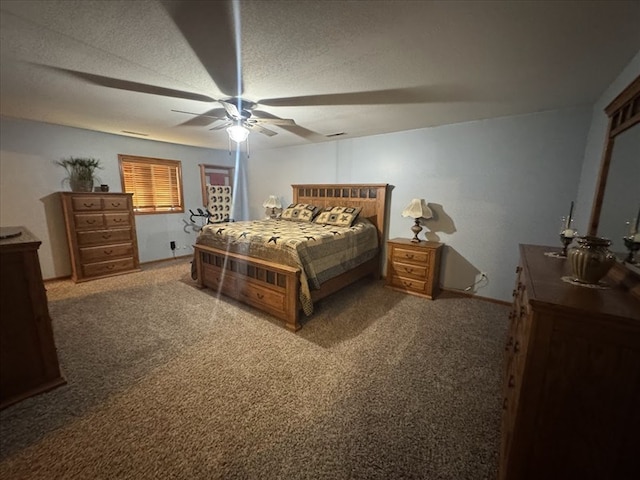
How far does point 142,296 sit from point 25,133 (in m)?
2.77

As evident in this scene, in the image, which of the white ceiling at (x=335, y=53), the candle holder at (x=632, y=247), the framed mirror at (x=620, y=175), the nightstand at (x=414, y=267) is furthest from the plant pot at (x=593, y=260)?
the nightstand at (x=414, y=267)

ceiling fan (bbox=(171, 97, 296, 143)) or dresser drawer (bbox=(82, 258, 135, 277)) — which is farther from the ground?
ceiling fan (bbox=(171, 97, 296, 143))

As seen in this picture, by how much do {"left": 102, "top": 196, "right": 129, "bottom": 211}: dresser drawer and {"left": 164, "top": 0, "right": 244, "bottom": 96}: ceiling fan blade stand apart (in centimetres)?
315

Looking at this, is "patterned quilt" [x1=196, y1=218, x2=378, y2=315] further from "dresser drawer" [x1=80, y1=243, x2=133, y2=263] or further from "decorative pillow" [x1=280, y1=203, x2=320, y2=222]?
"dresser drawer" [x1=80, y1=243, x2=133, y2=263]

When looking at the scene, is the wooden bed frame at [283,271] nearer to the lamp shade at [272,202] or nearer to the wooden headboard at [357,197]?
the wooden headboard at [357,197]

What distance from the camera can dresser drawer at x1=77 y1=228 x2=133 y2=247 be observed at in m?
3.74

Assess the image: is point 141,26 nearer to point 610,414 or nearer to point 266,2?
point 266,2

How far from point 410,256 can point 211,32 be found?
3105 millimetres

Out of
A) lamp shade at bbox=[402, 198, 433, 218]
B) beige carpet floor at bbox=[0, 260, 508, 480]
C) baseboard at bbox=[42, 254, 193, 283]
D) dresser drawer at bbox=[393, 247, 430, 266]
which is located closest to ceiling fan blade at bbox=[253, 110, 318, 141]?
lamp shade at bbox=[402, 198, 433, 218]

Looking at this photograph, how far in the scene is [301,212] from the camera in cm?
445

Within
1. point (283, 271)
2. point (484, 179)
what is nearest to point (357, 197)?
point (484, 179)

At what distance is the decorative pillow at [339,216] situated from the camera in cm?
381

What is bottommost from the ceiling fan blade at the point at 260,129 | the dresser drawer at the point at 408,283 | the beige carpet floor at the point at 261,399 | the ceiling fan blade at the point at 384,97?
the beige carpet floor at the point at 261,399

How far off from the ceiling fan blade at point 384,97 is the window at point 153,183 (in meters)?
3.35
